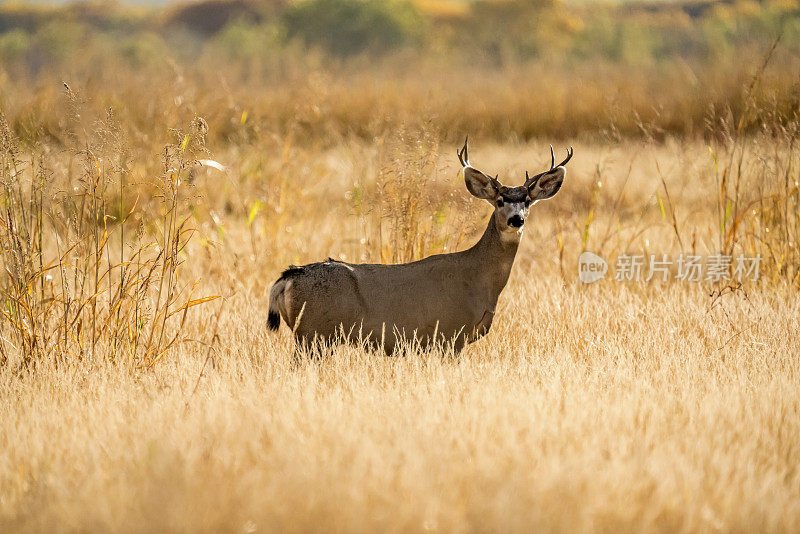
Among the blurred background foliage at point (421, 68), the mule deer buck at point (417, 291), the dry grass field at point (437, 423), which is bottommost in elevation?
the dry grass field at point (437, 423)

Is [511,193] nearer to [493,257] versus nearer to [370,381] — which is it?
[493,257]

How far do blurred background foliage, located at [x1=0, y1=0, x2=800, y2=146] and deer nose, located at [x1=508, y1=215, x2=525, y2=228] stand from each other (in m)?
1.64

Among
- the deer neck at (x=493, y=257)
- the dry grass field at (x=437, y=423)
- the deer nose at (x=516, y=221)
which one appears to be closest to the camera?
the dry grass field at (x=437, y=423)

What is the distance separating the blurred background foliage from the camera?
387 inches

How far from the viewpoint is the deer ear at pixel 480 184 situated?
15.6ft

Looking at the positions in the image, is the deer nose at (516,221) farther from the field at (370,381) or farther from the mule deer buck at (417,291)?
the field at (370,381)

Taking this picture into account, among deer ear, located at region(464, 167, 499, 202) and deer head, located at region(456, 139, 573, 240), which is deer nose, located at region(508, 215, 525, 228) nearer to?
deer head, located at region(456, 139, 573, 240)

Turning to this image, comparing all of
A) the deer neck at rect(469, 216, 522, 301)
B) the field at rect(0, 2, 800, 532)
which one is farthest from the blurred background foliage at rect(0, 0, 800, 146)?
the deer neck at rect(469, 216, 522, 301)

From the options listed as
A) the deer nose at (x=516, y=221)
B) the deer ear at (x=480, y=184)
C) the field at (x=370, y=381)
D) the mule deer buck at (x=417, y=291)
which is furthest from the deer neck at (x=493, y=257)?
the field at (x=370, y=381)

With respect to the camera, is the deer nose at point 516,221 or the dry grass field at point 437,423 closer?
the dry grass field at point 437,423

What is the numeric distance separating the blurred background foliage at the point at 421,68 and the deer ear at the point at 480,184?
126 centimetres

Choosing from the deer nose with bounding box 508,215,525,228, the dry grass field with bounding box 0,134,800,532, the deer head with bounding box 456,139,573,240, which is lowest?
the dry grass field with bounding box 0,134,800,532

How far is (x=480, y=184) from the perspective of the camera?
4.85 metres

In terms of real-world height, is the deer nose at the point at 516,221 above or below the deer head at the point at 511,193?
below
